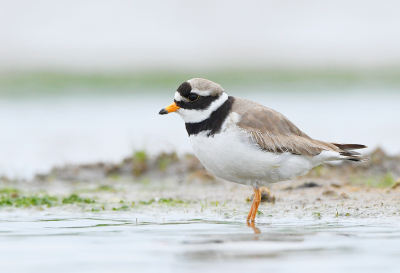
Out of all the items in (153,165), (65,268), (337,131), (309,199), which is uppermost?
(337,131)

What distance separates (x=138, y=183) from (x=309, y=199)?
368 centimetres

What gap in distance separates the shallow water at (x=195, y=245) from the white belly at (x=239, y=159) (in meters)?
0.52

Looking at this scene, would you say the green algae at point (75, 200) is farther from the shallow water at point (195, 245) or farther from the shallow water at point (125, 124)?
the shallow water at point (125, 124)

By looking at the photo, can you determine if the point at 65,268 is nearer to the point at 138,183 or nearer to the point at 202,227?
the point at 202,227

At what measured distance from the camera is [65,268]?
4.89 meters

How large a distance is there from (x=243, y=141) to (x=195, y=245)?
1.60 m

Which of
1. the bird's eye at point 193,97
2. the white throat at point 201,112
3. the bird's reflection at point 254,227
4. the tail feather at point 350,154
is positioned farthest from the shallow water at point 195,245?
the bird's eye at point 193,97

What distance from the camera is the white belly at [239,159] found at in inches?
268

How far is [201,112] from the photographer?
7168mm

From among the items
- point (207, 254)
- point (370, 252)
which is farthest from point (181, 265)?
point (370, 252)

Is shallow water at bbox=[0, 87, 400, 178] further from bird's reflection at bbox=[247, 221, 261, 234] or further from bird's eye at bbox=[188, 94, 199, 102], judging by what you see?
bird's reflection at bbox=[247, 221, 261, 234]

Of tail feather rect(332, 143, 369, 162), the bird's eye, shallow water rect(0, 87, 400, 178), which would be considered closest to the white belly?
the bird's eye

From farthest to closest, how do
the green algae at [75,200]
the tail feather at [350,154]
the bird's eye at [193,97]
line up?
the green algae at [75,200] < the tail feather at [350,154] < the bird's eye at [193,97]

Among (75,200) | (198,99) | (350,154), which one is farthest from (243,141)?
(75,200)
